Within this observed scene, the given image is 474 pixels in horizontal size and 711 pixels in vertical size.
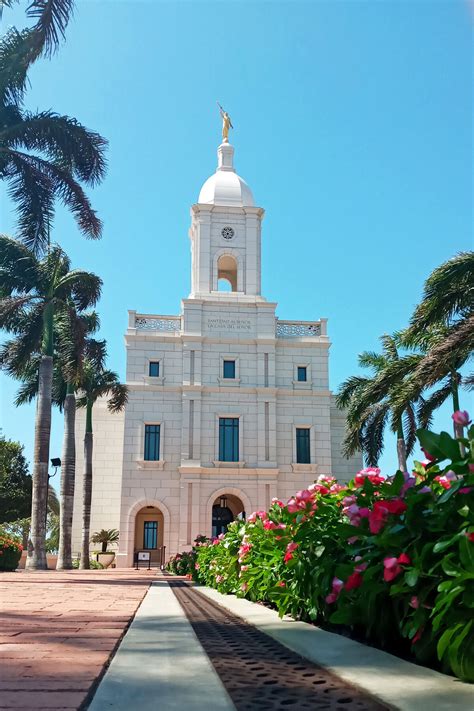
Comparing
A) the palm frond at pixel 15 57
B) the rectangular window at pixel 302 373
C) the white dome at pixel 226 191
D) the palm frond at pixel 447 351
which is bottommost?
the palm frond at pixel 447 351

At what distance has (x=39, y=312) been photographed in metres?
23.3

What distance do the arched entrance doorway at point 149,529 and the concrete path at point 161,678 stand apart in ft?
99.7

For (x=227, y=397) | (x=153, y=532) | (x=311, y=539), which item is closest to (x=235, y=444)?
(x=227, y=397)

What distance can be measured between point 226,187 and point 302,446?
1536 centimetres

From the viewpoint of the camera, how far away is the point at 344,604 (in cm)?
352

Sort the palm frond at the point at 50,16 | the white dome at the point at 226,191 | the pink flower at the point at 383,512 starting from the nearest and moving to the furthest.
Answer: the pink flower at the point at 383,512 → the palm frond at the point at 50,16 → the white dome at the point at 226,191

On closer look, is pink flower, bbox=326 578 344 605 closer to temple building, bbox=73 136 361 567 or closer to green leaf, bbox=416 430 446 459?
green leaf, bbox=416 430 446 459

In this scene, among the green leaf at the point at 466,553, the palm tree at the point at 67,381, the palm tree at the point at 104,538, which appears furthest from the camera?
the palm tree at the point at 104,538

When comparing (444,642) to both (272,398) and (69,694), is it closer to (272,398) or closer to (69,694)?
(69,694)

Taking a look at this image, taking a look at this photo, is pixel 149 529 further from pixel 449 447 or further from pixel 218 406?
pixel 449 447

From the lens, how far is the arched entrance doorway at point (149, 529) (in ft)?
108

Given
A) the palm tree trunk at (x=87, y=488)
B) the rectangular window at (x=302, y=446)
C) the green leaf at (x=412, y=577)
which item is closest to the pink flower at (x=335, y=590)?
the green leaf at (x=412, y=577)

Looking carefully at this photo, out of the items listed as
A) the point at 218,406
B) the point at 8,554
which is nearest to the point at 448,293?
the point at 8,554

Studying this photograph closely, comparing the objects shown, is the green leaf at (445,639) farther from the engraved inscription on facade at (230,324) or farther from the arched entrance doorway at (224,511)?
the engraved inscription on facade at (230,324)
